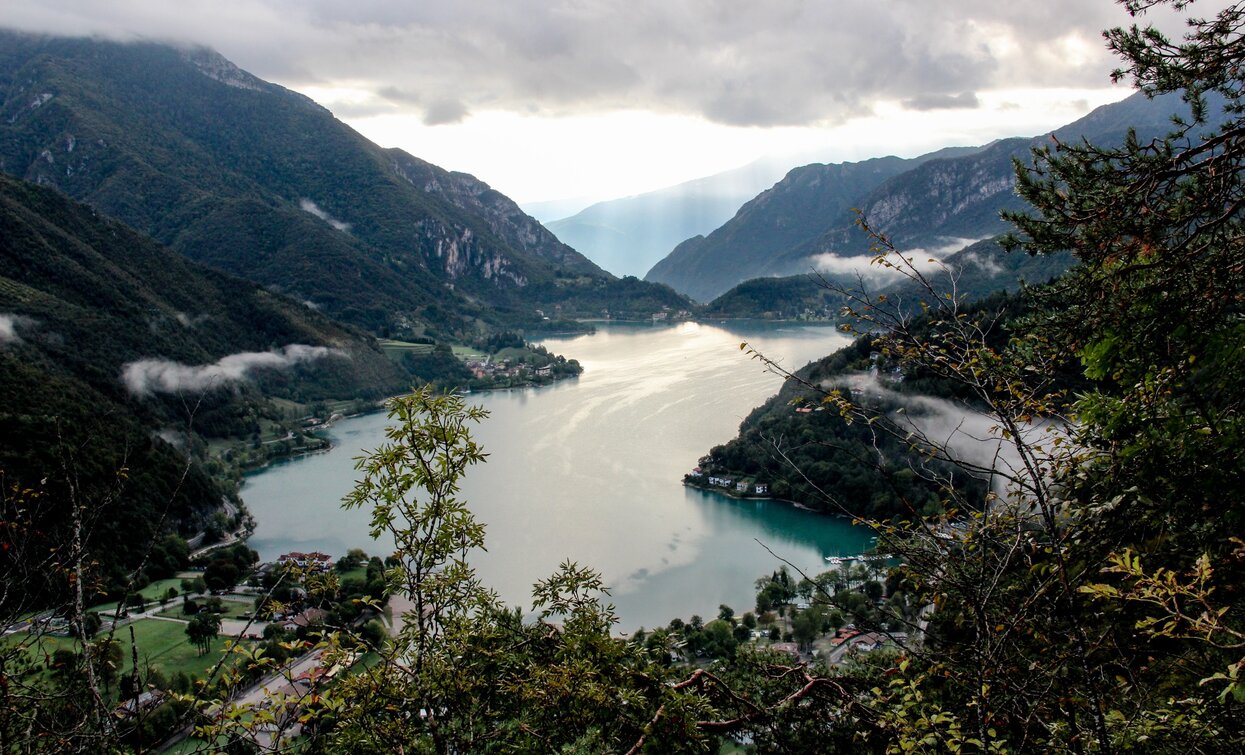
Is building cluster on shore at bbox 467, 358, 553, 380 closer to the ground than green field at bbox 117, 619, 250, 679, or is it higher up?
higher up

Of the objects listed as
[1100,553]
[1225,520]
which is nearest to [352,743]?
[1100,553]

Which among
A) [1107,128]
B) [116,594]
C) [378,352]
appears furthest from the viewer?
[1107,128]

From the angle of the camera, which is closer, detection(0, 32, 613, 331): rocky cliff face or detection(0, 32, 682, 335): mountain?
detection(0, 32, 682, 335): mountain

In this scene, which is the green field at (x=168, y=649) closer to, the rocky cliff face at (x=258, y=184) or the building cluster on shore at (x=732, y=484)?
the building cluster on shore at (x=732, y=484)

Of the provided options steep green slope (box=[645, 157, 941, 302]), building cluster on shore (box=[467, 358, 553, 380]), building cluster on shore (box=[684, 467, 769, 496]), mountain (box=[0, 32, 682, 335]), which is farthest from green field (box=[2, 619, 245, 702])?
steep green slope (box=[645, 157, 941, 302])

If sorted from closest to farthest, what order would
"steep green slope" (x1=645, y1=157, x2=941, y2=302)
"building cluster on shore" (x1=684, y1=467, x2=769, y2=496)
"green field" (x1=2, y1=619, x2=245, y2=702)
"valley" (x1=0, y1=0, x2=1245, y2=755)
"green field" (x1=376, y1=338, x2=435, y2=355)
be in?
"valley" (x1=0, y1=0, x2=1245, y2=755) → "green field" (x1=2, y1=619, x2=245, y2=702) → "building cluster on shore" (x1=684, y1=467, x2=769, y2=496) → "green field" (x1=376, y1=338, x2=435, y2=355) → "steep green slope" (x1=645, y1=157, x2=941, y2=302)

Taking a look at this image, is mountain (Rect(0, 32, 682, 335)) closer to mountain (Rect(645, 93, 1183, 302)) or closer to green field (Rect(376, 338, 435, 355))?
green field (Rect(376, 338, 435, 355))

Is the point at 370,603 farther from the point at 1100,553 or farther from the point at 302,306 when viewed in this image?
the point at 302,306
